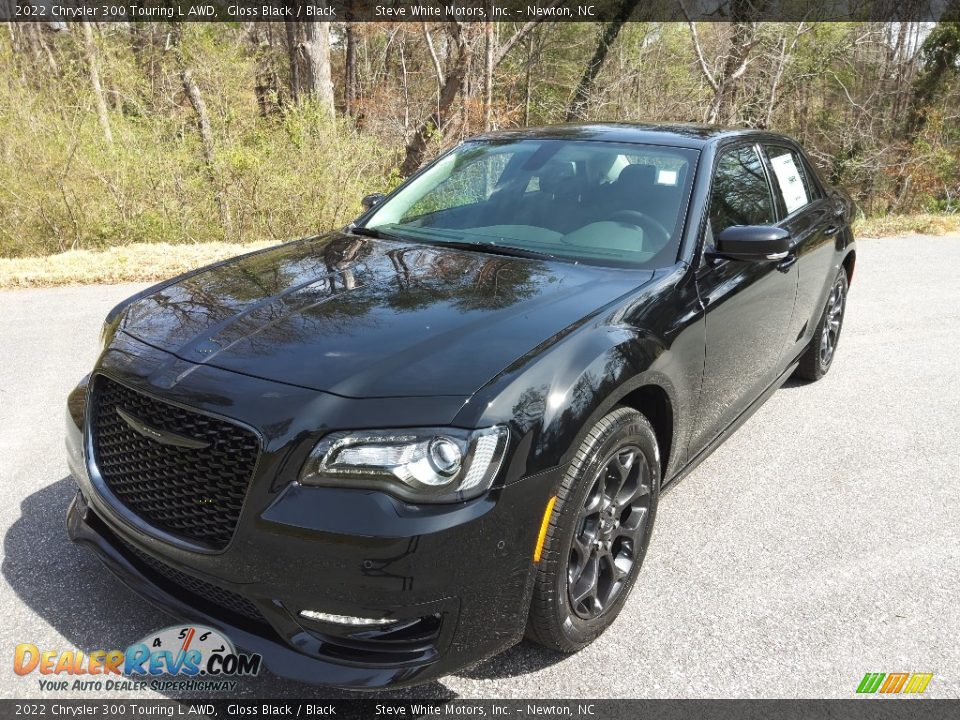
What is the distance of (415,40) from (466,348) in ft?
102

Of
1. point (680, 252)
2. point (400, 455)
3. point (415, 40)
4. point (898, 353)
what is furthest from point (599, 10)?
point (400, 455)

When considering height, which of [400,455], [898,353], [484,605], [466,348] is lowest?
[898,353]

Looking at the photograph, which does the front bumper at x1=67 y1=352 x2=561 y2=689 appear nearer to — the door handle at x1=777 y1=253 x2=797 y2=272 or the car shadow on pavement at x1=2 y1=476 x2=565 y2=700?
the car shadow on pavement at x1=2 y1=476 x2=565 y2=700

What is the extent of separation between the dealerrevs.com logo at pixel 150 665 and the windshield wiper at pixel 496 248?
1.86 m

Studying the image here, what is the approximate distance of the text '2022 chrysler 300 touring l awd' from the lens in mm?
2020

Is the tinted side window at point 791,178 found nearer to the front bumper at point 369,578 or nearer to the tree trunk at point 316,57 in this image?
the front bumper at point 369,578

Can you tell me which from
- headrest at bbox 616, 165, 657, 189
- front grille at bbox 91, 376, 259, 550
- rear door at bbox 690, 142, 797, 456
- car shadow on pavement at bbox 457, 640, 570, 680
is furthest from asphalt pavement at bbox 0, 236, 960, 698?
headrest at bbox 616, 165, 657, 189

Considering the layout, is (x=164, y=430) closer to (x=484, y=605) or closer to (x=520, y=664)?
(x=484, y=605)

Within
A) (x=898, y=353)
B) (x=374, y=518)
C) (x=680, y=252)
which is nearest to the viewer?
(x=374, y=518)

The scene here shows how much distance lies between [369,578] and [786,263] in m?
2.89

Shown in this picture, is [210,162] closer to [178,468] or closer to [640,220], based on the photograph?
[640,220]

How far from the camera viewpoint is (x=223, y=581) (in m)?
2.09

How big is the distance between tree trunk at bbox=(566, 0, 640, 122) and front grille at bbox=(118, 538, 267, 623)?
67.7 feet

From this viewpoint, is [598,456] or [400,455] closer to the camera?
[400,455]
